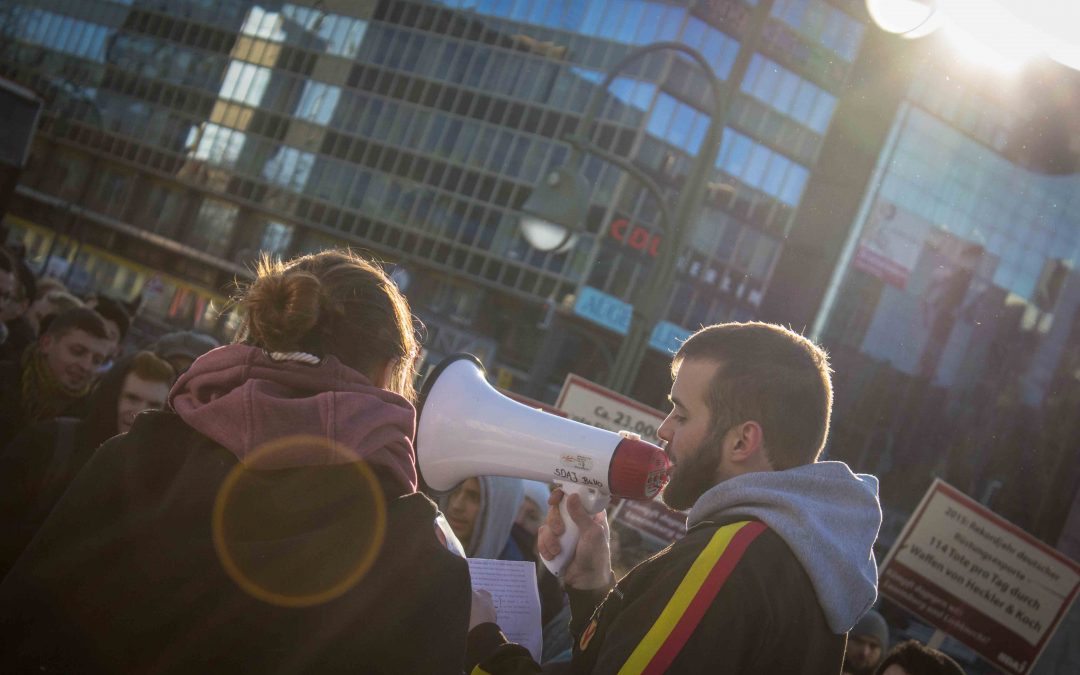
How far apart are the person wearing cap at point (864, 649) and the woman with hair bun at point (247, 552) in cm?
413

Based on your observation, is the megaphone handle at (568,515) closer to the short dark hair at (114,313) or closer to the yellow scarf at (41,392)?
the yellow scarf at (41,392)

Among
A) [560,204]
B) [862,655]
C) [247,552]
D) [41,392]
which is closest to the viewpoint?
[247,552]

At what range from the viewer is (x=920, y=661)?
373cm

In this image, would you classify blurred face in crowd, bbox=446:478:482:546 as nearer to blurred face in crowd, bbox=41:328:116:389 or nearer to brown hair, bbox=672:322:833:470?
blurred face in crowd, bbox=41:328:116:389

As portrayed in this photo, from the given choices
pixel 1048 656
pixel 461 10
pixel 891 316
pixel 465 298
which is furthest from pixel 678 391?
pixel 461 10

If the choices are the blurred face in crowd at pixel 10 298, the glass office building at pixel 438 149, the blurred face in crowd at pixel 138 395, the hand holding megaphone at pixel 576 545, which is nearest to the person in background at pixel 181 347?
the blurred face in crowd at pixel 10 298

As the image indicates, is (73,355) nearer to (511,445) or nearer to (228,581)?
(511,445)

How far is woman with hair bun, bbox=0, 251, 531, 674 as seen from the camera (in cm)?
154

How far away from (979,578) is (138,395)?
15.3ft

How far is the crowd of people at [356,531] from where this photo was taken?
1.55 meters

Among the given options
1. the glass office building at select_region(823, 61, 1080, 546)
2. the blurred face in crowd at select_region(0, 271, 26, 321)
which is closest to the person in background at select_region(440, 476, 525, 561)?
the blurred face in crowd at select_region(0, 271, 26, 321)

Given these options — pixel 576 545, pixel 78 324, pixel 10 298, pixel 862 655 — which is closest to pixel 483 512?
pixel 576 545

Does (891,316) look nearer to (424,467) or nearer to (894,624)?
(894,624)

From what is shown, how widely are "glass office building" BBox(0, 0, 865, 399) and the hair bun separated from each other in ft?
93.5
